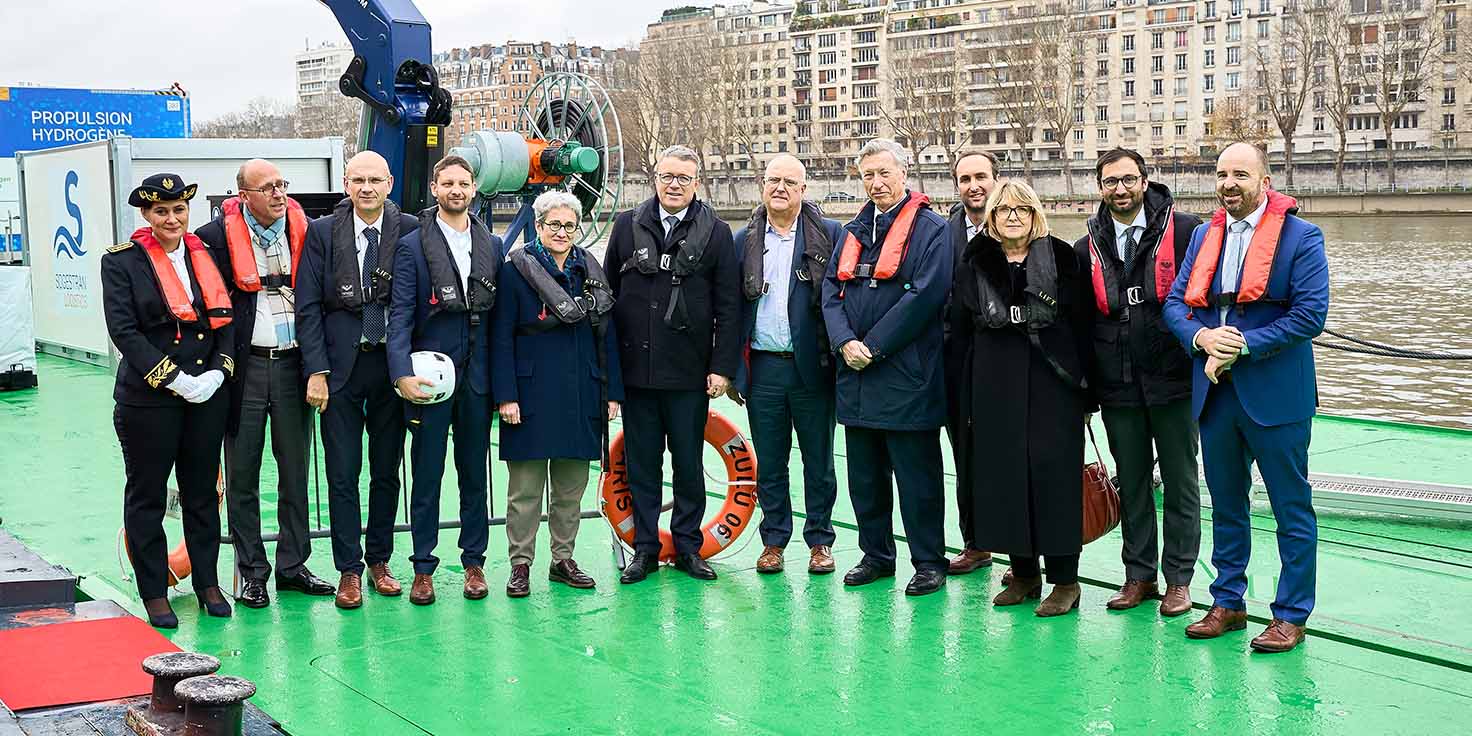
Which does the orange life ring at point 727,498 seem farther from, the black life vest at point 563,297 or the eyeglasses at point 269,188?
the eyeglasses at point 269,188

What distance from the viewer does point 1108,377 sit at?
5.40m

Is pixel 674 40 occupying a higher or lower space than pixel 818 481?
higher

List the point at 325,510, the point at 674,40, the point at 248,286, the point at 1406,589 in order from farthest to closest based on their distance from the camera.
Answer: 1. the point at 674,40
2. the point at 325,510
3. the point at 1406,589
4. the point at 248,286

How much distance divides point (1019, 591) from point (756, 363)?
4.55ft

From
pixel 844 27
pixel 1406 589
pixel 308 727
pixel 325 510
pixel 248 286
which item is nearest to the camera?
pixel 308 727

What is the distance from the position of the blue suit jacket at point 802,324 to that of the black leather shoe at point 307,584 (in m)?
1.82

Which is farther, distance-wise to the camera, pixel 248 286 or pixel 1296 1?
pixel 1296 1

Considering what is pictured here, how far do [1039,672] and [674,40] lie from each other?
9831cm

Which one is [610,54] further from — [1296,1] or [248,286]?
[248,286]

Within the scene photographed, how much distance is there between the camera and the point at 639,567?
19.9ft

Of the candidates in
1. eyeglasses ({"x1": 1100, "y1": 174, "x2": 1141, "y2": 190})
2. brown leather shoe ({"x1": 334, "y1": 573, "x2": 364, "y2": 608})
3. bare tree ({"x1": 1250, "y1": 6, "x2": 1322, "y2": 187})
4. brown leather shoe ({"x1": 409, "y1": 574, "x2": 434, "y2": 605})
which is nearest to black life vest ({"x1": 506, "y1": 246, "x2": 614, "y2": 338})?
brown leather shoe ({"x1": 409, "y1": 574, "x2": 434, "y2": 605})

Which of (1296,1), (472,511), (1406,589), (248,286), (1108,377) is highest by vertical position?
(1296,1)

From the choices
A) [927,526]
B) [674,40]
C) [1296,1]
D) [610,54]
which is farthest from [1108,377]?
[610,54]

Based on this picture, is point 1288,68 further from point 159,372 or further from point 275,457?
point 159,372
